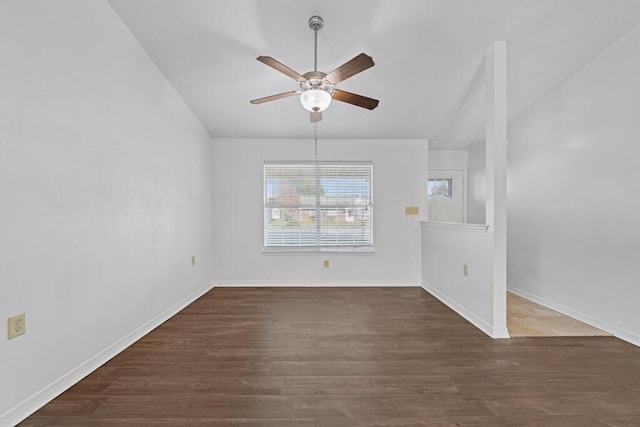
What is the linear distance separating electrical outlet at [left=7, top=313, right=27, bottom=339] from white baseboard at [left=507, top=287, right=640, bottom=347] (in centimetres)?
424

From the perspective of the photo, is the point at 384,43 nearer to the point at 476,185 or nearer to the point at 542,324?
the point at 542,324

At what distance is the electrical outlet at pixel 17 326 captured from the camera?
1.57m

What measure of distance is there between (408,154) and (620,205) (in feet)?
7.81

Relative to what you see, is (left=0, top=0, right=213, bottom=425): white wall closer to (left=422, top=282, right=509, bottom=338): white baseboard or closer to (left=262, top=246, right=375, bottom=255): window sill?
(left=262, top=246, right=375, bottom=255): window sill

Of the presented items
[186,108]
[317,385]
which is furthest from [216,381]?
[186,108]

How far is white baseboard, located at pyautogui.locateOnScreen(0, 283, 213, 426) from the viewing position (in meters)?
1.57

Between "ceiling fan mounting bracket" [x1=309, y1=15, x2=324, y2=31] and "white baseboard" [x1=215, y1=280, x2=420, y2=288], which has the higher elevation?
"ceiling fan mounting bracket" [x1=309, y1=15, x2=324, y2=31]

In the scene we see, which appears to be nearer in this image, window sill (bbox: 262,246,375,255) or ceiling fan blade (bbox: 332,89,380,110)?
ceiling fan blade (bbox: 332,89,380,110)

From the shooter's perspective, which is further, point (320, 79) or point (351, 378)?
point (320, 79)

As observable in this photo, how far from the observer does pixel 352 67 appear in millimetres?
2051

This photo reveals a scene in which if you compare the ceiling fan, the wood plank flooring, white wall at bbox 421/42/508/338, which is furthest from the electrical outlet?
the wood plank flooring

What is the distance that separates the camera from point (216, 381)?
193 centimetres

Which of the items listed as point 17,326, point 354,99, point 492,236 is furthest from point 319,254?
point 17,326

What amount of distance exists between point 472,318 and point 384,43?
2701 millimetres
